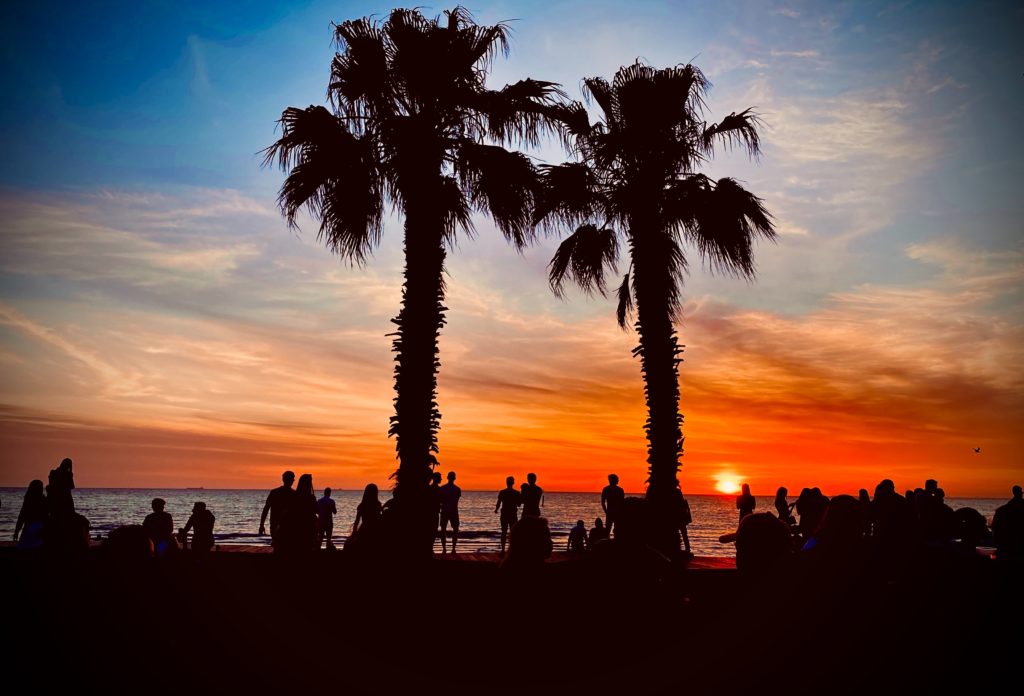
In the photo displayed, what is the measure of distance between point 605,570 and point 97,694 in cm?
512

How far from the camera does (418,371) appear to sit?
11562mm

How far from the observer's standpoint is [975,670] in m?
7.11

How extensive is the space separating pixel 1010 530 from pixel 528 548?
10.4 meters

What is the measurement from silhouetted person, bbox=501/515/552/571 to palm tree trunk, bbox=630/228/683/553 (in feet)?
22.8

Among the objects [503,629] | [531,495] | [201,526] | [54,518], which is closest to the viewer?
[503,629]

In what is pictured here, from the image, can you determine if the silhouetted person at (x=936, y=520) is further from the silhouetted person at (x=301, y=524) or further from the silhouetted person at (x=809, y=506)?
the silhouetted person at (x=301, y=524)

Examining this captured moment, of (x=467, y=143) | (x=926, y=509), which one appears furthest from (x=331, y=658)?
(x=926, y=509)

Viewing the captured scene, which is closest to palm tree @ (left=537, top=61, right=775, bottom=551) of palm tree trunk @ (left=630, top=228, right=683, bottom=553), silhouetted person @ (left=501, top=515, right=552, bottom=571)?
palm tree trunk @ (left=630, top=228, right=683, bottom=553)

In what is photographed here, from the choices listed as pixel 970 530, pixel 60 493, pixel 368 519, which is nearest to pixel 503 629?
pixel 368 519

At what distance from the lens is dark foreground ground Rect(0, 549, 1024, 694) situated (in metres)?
6.71

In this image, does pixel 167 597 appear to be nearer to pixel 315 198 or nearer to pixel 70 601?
pixel 70 601

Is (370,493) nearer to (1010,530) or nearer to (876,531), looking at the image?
(876,531)

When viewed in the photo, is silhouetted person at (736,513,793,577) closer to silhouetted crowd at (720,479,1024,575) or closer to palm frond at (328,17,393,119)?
silhouetted crowd at (720,479,1024,575)

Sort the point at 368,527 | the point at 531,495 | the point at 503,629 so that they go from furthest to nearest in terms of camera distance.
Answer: the point at 531,495 < the point at 368,527 < the point at 503,629
